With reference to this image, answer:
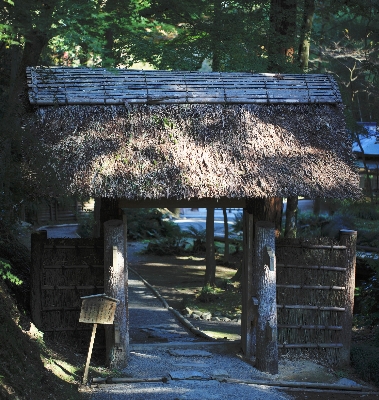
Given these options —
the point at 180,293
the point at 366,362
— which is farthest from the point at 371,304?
the point at 180,293

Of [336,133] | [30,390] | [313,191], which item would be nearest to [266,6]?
[336,133]

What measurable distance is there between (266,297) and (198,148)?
239 centimetres

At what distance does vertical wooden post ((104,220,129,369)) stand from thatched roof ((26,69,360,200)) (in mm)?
757

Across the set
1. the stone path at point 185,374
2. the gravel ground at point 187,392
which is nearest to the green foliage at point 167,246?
the stone path at point 185,374

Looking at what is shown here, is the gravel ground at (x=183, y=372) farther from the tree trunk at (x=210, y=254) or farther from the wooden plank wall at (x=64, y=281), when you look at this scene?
the tree trunk at (x=210, y=254)

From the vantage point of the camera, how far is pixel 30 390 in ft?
20.9

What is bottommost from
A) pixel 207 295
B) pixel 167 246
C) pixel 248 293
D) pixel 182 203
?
pixel 207 295

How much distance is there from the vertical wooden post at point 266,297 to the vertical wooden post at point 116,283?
1.96 metres

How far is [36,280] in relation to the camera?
8.85 m

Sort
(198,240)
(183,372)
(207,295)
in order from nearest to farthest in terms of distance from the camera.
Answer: (183,372), (207,295), (198,240)

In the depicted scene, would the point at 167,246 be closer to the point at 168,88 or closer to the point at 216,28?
the point at 216,28

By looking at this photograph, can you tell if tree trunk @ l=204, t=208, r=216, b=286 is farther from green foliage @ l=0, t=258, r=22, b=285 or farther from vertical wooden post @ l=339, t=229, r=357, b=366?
green foliage @ l=0, t=258, r=22, b=285

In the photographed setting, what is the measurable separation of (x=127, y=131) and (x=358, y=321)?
7141 mm

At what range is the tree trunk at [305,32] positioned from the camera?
1483 centimetres
